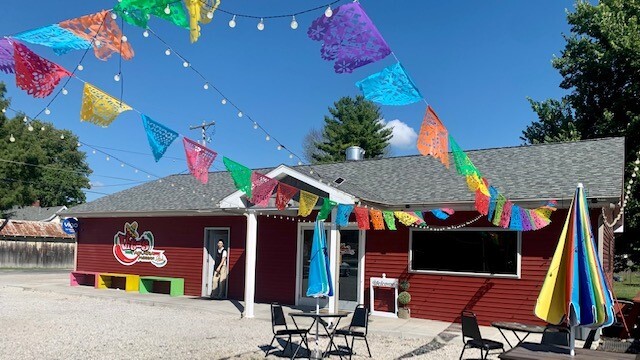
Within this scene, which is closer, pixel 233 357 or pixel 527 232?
pixel 233 357

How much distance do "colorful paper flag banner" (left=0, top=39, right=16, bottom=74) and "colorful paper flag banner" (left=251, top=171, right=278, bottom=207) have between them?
417cm

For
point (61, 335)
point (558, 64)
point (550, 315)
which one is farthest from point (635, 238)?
point (61, 335)

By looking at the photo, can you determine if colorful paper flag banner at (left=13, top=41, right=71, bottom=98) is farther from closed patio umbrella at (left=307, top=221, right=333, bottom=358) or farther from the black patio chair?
the black patio chair

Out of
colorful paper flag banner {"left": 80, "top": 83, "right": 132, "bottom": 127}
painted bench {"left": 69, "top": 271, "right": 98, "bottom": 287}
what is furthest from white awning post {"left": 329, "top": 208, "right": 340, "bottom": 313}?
painted bench {"left": 69, "top": 271, "right": 98, "bottom": 287}

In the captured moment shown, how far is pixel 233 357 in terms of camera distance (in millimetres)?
8188

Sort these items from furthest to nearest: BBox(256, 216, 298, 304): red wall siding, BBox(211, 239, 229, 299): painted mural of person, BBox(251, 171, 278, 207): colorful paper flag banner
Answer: BBox(211, 239, 229, 299): painted mural of person, BBox(256, 216, 298, 304): red wall siding, BBox(251, 171, 278, 207): colorful paper flag banner

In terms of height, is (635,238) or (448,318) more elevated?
(635,238)

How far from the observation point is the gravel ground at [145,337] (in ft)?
27.5

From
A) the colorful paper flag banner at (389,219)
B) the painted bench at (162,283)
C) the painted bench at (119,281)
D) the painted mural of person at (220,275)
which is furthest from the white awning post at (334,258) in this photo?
the painted bench at (119,281)

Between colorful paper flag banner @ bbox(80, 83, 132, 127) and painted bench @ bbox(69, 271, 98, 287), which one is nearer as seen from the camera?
colorful paper flag banner @ bbox(80, 83, 132, 127)

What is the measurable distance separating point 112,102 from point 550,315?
507 cm

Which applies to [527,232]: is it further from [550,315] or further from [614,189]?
[550,315]

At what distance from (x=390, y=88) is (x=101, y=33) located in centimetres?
306

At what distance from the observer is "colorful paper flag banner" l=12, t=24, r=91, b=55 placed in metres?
5.10
